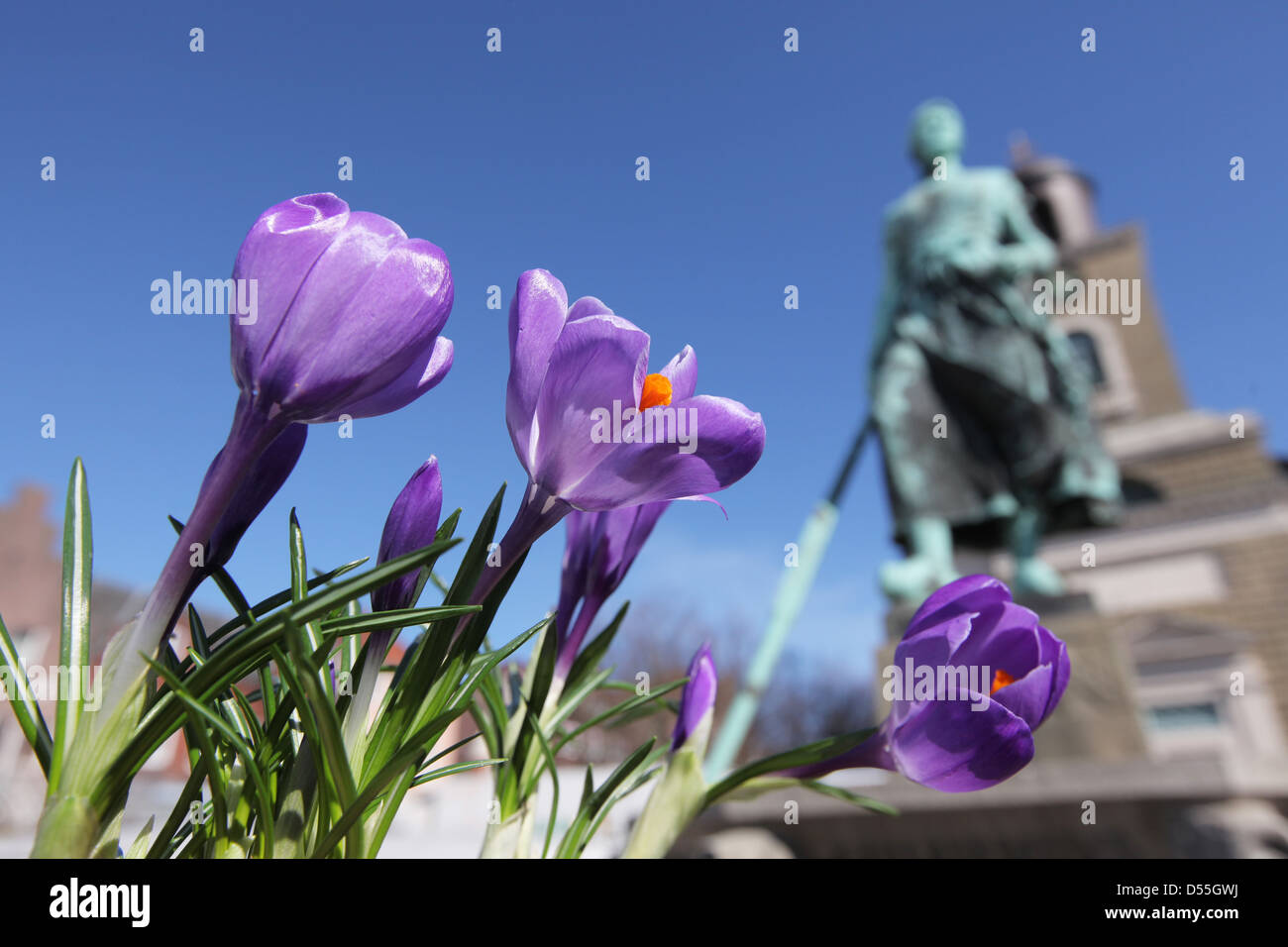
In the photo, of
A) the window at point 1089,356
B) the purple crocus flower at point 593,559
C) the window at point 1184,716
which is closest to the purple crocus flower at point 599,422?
the purple crocus flower at point 593,559

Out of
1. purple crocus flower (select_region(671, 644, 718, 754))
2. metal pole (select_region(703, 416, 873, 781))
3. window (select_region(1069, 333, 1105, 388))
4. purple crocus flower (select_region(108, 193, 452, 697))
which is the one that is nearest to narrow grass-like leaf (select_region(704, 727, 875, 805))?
purple crocus flower (select_region(671, 644, 718, 754))

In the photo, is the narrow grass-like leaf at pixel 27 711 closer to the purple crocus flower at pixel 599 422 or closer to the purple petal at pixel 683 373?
the purple crocus flower at pixel 599 422

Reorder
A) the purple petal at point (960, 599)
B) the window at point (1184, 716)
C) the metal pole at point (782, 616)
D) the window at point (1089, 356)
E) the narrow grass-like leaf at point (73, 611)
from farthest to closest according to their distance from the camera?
the window at point (1089, 356) < the window at point (1184, 716) < the metal pole at point (782, 616) < the purple petal at point (960, 599) < the narrow grass-like leaf at point (73, 611)

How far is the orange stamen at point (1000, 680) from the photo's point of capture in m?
0.44

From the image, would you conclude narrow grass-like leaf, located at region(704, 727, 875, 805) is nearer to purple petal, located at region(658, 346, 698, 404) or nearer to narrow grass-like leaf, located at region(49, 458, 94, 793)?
purple petal, located at region(658, 346, 698, 404)

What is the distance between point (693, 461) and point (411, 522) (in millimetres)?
164

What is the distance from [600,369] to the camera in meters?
0.37

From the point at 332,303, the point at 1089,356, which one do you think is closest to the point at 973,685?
the point at 332,303

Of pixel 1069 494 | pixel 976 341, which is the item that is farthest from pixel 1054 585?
pixel 976 341

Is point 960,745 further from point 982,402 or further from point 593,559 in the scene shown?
point 982,402

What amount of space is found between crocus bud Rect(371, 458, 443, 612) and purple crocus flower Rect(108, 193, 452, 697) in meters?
0.09

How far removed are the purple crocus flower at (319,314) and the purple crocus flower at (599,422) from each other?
0.05 meters
